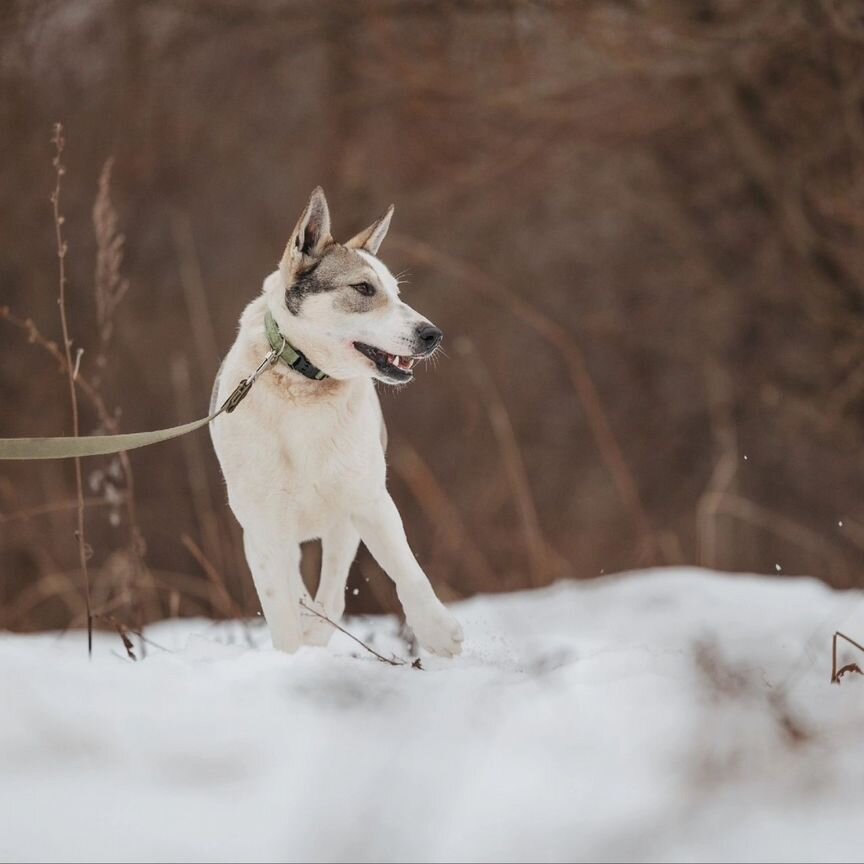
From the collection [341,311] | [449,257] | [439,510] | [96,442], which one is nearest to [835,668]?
[341,311]

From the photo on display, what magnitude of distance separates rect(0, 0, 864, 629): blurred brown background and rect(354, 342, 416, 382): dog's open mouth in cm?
505

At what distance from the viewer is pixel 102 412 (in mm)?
3002

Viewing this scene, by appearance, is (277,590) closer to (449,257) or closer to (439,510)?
(439,510)

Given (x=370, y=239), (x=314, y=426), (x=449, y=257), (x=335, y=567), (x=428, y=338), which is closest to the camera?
(x=428, y=338)

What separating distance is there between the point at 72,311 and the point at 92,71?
213cm

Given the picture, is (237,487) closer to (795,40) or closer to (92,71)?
(795,40)

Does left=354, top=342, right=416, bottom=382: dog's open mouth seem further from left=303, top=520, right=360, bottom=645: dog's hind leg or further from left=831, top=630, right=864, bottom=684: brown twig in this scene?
left=831, top=630, right=864, bottom=684: brown twig

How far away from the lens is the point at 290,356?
2.65m

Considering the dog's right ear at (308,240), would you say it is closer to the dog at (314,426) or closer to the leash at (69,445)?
the dog at (314,426)

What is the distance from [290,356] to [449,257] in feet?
18.9

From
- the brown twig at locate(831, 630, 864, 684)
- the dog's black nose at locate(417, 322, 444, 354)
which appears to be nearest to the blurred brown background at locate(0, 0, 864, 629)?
the dog's black nose at locate(417, 322, 444, 354)

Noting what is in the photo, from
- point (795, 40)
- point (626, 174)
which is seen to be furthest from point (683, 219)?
point (795, 40)

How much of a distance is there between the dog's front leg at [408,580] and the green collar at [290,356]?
0.36m

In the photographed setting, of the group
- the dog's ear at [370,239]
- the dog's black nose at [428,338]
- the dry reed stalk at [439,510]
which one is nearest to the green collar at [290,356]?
the dog's black nose at [428,338]
